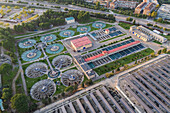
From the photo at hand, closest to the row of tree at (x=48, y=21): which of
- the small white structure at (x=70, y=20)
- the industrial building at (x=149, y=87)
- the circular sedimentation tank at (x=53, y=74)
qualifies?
the small white structure at (x=70, y=20)

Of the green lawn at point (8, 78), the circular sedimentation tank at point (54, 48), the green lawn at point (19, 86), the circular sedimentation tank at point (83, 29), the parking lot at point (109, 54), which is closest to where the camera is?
the green lawn at point (19, 86)

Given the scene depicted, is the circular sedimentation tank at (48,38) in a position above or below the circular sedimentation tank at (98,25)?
below

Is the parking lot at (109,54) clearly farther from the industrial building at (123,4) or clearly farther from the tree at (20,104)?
the industrial building at (123,4)

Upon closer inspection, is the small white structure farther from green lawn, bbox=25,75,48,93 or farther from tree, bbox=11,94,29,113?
tree, bbox=11,94,29,113

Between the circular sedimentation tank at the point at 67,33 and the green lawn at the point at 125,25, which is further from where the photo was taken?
the green lawn at the point at 125,25

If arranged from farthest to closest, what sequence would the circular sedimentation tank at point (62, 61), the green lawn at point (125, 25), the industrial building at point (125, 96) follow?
the green lawn at point (125, 25) < the circular sedimentation tank at point (62, 61) < the industrial building at point (125, 96)

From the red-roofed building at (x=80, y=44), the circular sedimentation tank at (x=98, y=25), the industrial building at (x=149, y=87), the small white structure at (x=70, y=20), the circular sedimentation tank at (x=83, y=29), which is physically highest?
the small white structure at (x=70, y=20)

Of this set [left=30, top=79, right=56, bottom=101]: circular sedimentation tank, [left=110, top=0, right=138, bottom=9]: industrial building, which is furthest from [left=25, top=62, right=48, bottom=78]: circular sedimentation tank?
[left=110, top=0, right=138, bottom=9]: industrial building
